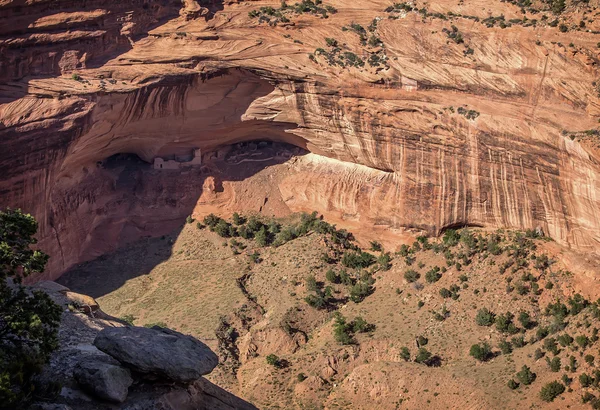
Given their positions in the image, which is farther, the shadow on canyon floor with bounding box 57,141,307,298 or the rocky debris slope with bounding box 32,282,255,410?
the shadow on canyon floor with bounding box 57,141,307,298

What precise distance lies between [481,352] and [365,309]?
335 inches

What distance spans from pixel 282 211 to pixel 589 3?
2398cm

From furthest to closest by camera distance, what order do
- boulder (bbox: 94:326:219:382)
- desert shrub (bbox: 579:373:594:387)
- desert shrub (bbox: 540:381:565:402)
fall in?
desert shrub (bbox: 540:381:565:402)
desert shrub (bbox: 579:373:594:387)
boulder (bbox: 94:326:219:382)

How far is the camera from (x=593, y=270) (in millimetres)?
53875

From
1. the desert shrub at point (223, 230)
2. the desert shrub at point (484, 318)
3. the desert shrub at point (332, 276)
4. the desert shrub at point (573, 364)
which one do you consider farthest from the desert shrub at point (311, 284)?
the desert shrub at point (573, 364)

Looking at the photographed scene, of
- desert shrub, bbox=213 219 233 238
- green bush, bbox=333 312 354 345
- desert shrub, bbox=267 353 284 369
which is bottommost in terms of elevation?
desert shrub, bbox=267 353 284 369

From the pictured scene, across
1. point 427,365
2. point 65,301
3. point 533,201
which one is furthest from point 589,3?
point 65,301

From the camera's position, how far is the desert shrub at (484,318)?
54.2 meters

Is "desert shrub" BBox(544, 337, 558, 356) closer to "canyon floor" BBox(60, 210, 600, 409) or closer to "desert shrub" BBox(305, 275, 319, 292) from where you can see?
"canyon floor" BBox(60, 210, 600, 409)

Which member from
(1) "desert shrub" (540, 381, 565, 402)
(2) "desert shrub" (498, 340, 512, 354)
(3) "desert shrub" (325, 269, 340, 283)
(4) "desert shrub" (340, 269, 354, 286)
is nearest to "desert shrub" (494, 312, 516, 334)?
(2) "desert shrub" (498, 340, 512, 354)

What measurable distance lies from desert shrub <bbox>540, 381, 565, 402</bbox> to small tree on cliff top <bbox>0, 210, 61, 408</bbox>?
25.3 m

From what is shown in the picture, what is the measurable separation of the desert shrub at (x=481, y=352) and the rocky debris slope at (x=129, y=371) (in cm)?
1801

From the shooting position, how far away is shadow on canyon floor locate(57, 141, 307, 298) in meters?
63.8

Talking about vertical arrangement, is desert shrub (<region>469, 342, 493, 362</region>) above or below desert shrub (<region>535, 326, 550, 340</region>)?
below
